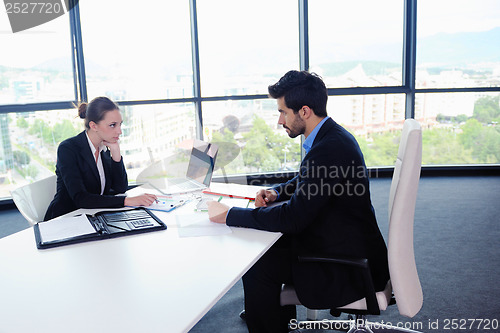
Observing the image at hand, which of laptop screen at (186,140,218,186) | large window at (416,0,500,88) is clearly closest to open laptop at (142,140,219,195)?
laptop screen at (186,140,218,186)

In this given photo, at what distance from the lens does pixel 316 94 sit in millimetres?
2076

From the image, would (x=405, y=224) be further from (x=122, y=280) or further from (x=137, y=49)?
(x=137, y=49)

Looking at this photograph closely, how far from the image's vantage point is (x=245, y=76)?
542 centimetres

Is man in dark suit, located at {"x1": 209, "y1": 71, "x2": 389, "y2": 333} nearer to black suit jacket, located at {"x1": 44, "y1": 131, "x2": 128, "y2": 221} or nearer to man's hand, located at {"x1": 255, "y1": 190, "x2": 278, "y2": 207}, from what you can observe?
man's hand, located at {"x1": 255, "y1": 190, "x2": 278, "y2": 207}

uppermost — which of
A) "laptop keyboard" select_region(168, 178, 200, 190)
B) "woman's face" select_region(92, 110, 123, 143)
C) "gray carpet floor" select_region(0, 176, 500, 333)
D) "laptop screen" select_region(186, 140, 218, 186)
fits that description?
A: "woman's face" select_region(92, 110, 123, 143)

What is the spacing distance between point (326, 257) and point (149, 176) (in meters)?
1.69

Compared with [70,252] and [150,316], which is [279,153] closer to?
[70,252]

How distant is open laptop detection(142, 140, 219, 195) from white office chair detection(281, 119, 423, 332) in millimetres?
1104

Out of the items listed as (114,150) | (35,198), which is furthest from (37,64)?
(35,198)

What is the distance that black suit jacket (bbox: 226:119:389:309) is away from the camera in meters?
1.73

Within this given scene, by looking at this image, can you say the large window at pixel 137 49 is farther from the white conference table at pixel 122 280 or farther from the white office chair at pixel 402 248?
the white office chair at pixel 402 248

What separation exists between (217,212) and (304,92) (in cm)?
70

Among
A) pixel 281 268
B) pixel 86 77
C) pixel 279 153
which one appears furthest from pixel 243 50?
pixel 281 268

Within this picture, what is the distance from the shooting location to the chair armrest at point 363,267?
63.7 inches
